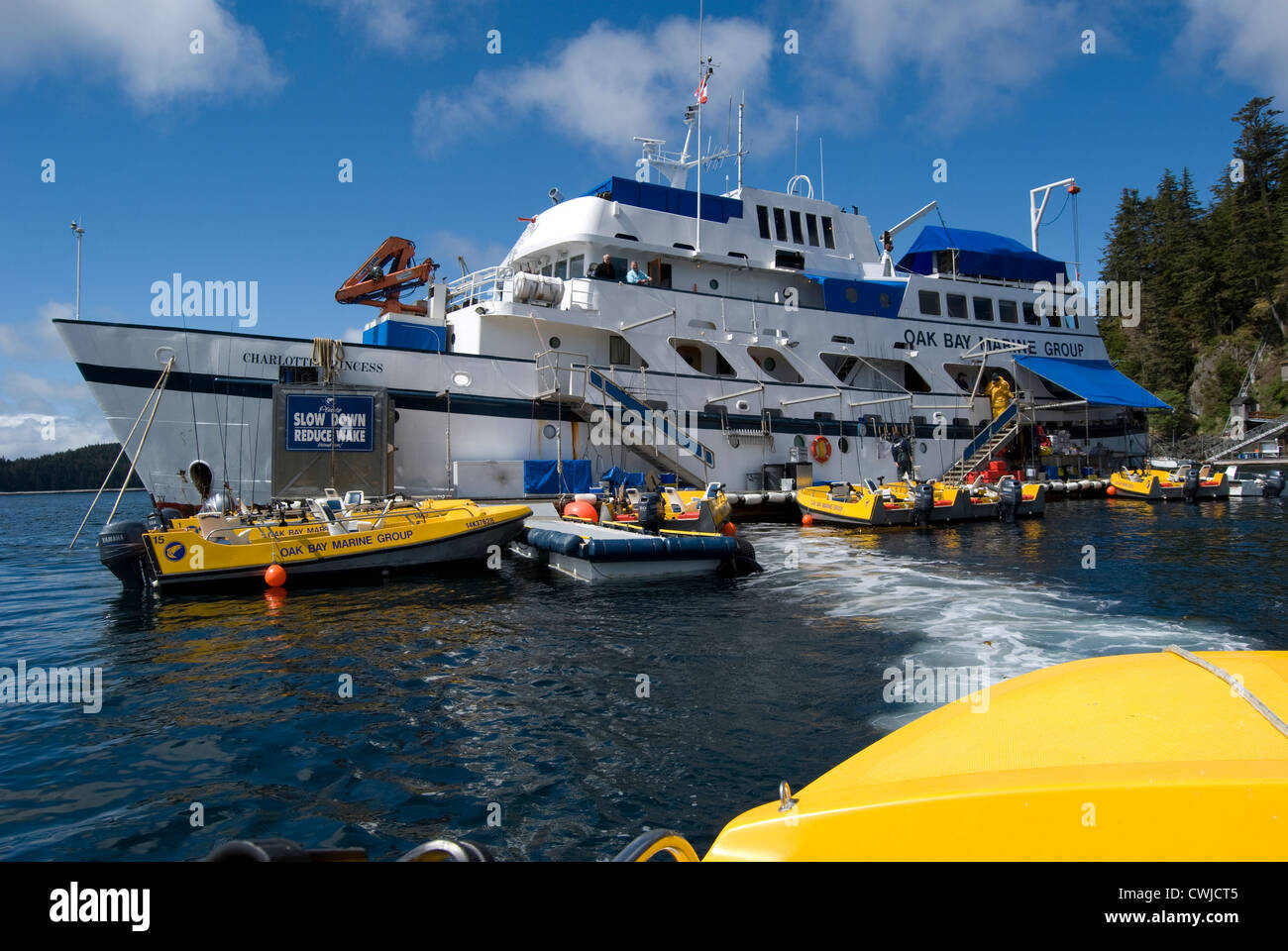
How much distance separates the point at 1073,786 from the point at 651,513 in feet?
43.2

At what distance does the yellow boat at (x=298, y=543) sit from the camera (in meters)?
12.3

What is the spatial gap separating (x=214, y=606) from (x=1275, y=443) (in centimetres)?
4843

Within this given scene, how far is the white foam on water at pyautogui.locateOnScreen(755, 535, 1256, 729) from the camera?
8156 mm

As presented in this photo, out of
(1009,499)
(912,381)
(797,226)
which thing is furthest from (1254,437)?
(797,226)

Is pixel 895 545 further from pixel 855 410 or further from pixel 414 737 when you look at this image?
pixel 414 737

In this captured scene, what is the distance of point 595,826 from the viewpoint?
4.47 metres

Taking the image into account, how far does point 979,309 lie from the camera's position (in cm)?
2997

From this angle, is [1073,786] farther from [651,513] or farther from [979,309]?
[979,309]

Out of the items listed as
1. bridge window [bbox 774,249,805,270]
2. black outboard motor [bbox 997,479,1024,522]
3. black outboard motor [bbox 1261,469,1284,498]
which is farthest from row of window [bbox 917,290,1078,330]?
black outboard motor [bbox 1261,469,1284,498]

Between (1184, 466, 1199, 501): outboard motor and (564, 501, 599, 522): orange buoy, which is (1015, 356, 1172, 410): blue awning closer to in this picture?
(1184, 466, 1199, 501): outboard motor

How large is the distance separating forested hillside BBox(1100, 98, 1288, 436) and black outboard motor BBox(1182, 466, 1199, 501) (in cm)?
2357

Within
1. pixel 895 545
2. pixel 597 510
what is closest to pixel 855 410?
pixel 895 545

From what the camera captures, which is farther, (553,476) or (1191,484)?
(1191,484)

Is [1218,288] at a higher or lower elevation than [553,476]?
higher
